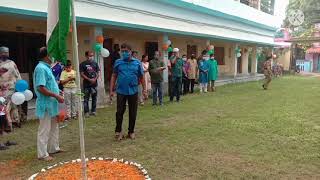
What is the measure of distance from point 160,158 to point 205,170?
2.76 ft

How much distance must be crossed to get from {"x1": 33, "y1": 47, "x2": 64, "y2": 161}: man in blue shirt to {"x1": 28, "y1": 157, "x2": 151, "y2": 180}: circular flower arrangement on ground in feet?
1.64

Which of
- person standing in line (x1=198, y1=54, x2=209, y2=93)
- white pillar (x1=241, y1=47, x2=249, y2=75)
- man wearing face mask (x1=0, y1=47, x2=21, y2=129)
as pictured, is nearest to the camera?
man wearing face mask (x1=0, y1=47, x2=21, y2=129)

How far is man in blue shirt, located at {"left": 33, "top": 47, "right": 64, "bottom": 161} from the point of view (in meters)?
5.20

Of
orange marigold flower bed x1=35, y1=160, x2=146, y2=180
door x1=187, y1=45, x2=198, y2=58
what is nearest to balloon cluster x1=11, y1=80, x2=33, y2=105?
orange marigold flower bed x1=35, y1=160, x2=146, y2=180

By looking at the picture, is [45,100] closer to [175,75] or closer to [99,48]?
[99,48]

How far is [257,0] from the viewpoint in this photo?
26406 millimetres

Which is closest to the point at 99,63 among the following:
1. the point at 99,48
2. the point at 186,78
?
the point at 99,48

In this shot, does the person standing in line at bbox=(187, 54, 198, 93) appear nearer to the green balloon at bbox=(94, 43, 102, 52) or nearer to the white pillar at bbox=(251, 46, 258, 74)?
→ the green balloon at bbox=(94, 43, 102, 52)

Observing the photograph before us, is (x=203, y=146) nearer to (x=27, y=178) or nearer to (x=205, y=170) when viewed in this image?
(x=205, y=170)

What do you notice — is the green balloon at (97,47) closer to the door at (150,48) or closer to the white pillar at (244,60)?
the door at (150,48)

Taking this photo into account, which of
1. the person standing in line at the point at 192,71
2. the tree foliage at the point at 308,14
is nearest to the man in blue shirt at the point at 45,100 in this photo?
the person standing in line at the point at 192,71

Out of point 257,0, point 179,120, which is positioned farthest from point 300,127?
point 257,0

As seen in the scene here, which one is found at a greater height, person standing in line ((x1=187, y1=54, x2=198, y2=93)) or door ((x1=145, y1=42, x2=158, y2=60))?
door ((x1=145, y1=42, x2=158, y2=60))

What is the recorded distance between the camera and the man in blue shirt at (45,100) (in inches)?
205
